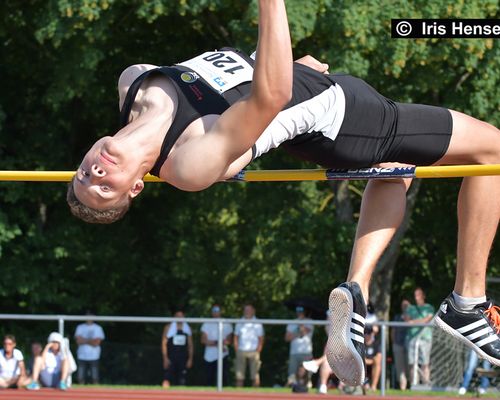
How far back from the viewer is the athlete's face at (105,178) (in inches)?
186

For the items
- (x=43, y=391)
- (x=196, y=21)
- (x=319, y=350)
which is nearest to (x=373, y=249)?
(x=43, y=391)

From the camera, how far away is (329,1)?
51.8ft

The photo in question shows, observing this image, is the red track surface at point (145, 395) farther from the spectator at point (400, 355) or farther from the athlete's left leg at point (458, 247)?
the athlete's left leg at point (458, 247)

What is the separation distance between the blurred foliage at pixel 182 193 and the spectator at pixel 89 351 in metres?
3.22

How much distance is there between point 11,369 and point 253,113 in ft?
33.6

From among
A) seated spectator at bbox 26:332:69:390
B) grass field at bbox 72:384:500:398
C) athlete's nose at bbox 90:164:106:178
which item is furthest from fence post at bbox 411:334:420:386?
athlete's nose at bbox 90:164:106:178

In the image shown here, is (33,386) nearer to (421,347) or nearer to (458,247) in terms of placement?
(421,347)

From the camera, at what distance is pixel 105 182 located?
4809 mm

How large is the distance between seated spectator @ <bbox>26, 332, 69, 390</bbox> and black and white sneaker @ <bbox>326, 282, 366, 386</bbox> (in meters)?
8.64

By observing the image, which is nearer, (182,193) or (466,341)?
(466,341)

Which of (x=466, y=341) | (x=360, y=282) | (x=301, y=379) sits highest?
(x=360, y=282)

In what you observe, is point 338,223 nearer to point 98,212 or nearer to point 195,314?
point 195,314

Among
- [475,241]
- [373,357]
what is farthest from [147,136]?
[373,357]

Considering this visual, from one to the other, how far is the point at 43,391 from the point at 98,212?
905 centimetres
